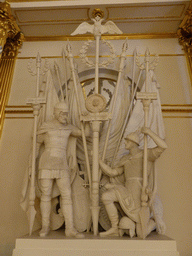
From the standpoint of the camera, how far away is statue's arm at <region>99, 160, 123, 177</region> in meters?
4.30

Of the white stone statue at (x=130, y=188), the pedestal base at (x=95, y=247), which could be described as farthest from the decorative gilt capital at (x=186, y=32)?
the pedestal base at (x=95, y=247)

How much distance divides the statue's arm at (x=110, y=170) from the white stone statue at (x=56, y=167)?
1.55 feet

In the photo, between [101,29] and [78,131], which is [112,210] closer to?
[78,131]

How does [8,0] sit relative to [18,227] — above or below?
above

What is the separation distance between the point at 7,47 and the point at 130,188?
373 cm

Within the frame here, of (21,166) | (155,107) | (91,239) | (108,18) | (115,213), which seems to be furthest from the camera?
(108,18)

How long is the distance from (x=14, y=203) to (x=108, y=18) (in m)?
3.66

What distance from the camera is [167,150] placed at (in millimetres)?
5355

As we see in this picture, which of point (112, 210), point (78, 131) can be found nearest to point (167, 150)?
point (78, 131)

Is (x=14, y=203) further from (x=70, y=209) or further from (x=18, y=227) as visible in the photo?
(x=70, y=209)

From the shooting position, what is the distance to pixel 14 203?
206 inches

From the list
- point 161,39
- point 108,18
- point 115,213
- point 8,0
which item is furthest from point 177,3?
point 115,213

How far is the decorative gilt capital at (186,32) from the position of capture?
5.67 m

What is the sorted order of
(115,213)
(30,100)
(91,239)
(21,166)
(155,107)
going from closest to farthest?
(91,239) → (115,213) → (30,100) → (155,107) → (21,166)
